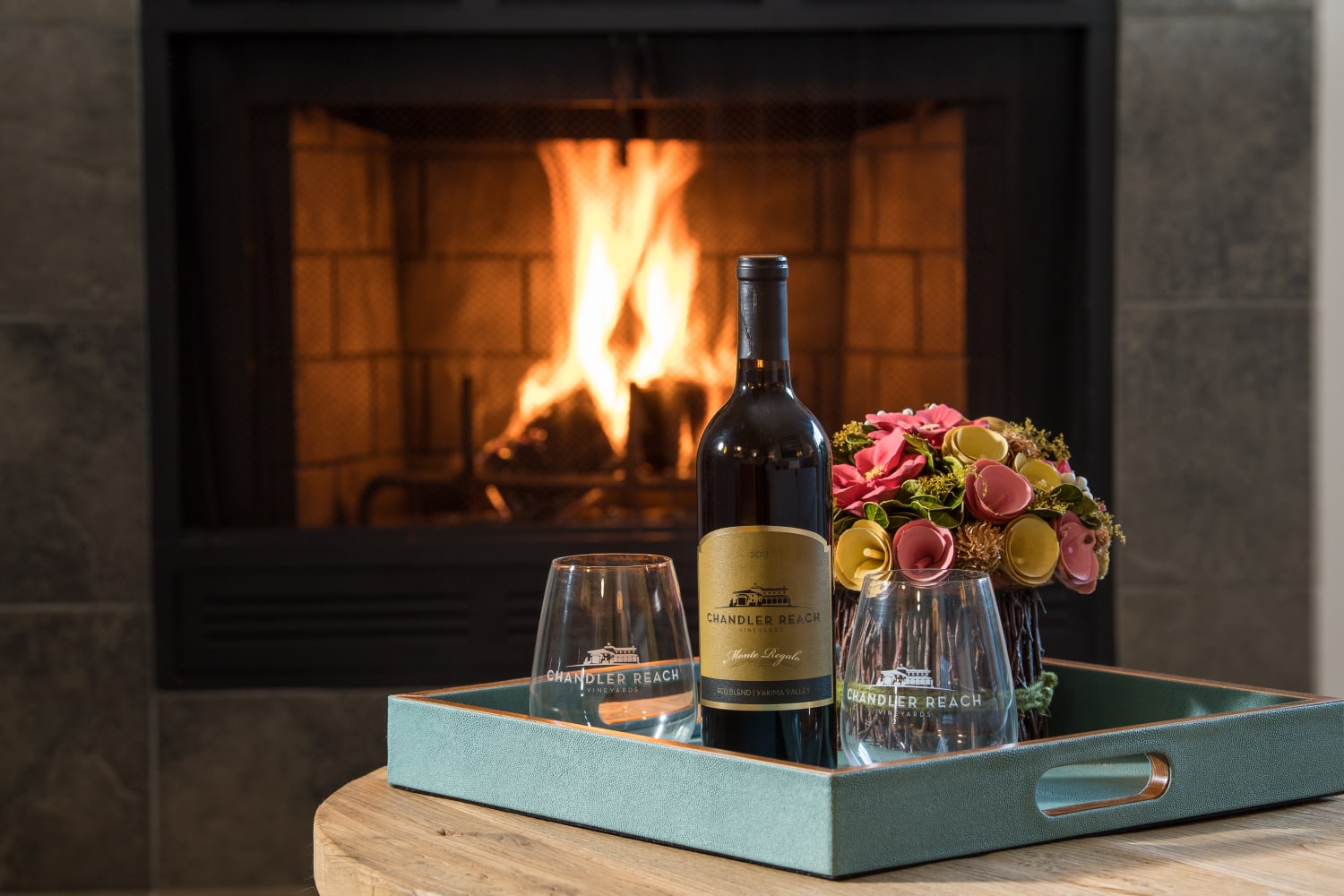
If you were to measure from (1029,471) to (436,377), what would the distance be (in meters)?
1.63

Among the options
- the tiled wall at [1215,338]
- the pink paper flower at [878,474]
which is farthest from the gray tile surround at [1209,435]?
the pink paper flower at [878,474]

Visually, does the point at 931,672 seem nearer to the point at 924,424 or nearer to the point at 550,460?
the point at 924,424

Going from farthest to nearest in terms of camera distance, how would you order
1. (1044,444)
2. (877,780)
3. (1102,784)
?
(1044,444)
(1102,784)
(877,780)

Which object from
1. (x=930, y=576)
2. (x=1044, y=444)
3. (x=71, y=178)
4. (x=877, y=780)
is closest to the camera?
(x=877, y=780)

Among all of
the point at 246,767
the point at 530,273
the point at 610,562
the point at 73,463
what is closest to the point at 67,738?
the point at 246,767

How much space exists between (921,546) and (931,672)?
172 millimetres

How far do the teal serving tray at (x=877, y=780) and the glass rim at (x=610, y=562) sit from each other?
0.10m

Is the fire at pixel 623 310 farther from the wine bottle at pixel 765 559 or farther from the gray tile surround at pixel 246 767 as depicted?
the wine bottle at pixel 765 559

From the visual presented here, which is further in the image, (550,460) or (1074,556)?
(550,460)

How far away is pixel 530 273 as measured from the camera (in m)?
2.54

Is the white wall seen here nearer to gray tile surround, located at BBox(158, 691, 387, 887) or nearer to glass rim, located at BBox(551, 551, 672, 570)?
gray tile surround, located at BBox(158, 691, 387, 887)

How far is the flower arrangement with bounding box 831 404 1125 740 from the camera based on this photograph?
3.28ft

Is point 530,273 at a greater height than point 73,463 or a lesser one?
greater

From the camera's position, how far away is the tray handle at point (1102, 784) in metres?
0.87
